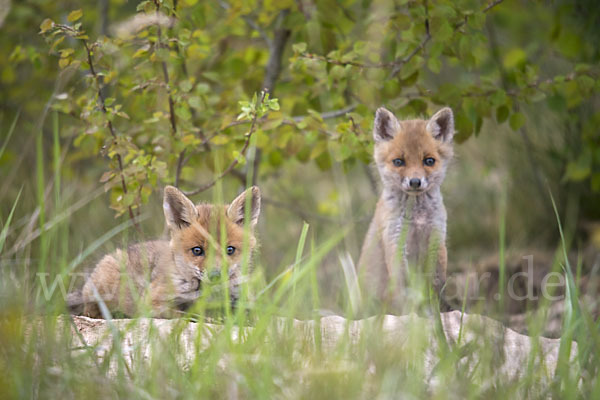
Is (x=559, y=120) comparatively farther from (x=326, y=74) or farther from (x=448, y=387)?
(x=448, y=387)

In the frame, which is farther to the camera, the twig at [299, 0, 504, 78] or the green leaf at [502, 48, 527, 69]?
the green leaf at [502, 48, 527, 69]

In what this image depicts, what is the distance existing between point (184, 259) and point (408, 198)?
1966 mm

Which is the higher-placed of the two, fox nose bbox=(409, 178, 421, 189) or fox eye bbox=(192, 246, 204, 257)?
fox nose bbox=(409, 178, 421, 189)

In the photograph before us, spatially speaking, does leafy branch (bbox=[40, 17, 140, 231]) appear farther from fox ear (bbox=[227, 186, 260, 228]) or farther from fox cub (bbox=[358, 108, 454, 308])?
fox cub (bbox=[358, 108, 454, 308])

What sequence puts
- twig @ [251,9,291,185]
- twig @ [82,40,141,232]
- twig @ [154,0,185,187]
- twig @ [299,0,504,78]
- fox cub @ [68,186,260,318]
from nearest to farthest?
fox cub @ [68,186,260,318], twig @ [82,40,141,232], twig @ [154,0,185,187], twig @ [299,0,504,78], twig @ [251,9,291,185]

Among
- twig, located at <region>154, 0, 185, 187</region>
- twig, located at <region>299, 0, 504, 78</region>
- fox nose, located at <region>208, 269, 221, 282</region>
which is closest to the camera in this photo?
fox nose, located at <region>208, 269, 221, 282</region>

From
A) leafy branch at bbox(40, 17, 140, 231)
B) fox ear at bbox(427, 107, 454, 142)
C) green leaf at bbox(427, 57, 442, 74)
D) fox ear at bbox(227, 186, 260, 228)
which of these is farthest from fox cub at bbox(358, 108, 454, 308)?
leafy branch at bbox(40, 17, 140, 231)

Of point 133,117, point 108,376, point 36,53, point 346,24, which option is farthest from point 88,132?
point 346,24

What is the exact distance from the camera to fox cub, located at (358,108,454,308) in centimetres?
497

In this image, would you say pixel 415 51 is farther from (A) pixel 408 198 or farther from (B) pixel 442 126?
(A) pixel 408 198

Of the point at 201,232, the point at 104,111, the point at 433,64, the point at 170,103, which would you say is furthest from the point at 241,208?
the point at 433,64

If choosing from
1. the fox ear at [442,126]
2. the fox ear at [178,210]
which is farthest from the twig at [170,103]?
the fox ear at [442,126]

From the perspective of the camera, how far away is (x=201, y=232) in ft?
13.6

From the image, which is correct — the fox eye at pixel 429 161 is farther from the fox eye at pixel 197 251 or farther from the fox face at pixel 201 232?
the fox eye at pixel 197 251
